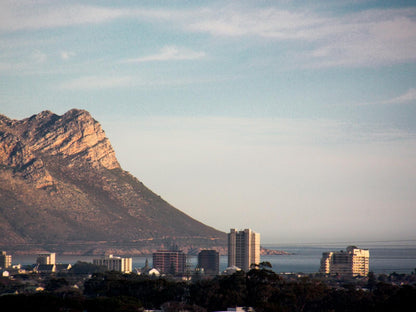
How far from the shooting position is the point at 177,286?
18600cm

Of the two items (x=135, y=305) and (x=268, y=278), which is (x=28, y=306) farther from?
(x=268, y=278)

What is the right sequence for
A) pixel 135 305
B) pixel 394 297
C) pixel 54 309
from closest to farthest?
pixel 54 309 → pixel 135 305 → pixel 394 297

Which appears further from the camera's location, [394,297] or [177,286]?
[177,286]

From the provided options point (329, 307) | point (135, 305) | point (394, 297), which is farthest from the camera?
point (329, 307)

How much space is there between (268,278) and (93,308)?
53.4 m

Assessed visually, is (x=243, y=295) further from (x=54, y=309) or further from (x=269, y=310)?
(x=54, y=309)

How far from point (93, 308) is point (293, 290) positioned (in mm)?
48468

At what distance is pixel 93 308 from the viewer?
140875 mm

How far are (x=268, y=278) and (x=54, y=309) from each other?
61.4 metres

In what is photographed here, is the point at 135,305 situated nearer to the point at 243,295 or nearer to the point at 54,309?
the point at 54,309

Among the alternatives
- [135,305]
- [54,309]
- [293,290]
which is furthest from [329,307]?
[54,309]

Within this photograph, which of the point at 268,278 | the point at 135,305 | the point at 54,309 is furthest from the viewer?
the point at 268,278

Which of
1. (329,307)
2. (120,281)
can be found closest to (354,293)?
(329,307)

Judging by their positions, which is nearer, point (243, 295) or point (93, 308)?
point (93, 308)
